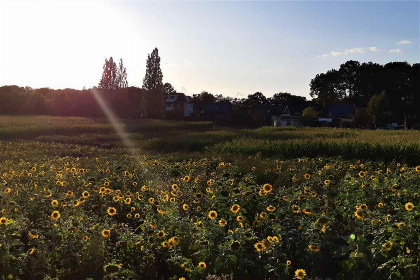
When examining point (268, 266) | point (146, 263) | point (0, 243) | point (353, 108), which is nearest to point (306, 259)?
point (268, 266)

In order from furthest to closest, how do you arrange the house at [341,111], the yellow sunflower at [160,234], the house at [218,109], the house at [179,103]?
the house at [179,103], the house at [218,109], the house at [341,111], the yellow sunflower at [160,234]

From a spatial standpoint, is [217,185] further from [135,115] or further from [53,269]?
[135,115]

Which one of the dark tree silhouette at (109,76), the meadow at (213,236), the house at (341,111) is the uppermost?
the dark tree silhouette at (109,76)

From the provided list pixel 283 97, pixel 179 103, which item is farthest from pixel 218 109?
pixel 283 97

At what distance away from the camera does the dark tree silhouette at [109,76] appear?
228 feet

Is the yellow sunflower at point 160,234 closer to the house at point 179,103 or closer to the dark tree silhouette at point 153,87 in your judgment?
the dark tree silhouette at point 153,87

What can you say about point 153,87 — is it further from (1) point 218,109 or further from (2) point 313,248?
(2) point 313,248

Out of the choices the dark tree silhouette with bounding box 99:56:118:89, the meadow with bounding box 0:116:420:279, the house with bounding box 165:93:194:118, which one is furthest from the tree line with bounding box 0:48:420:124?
the meadow with bounding box 0:116:420:279

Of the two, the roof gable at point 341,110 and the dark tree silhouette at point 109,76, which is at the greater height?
the dark tree silhouette at point 109,76

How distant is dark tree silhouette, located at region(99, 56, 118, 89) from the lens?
69625 mm

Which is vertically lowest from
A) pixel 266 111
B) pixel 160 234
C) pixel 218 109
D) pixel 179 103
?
pixel 160 234

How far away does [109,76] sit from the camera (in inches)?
2744

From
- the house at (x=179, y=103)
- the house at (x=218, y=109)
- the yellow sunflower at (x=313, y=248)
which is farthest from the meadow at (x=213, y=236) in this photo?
the house at (x=179, y=103)

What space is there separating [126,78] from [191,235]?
228ft
